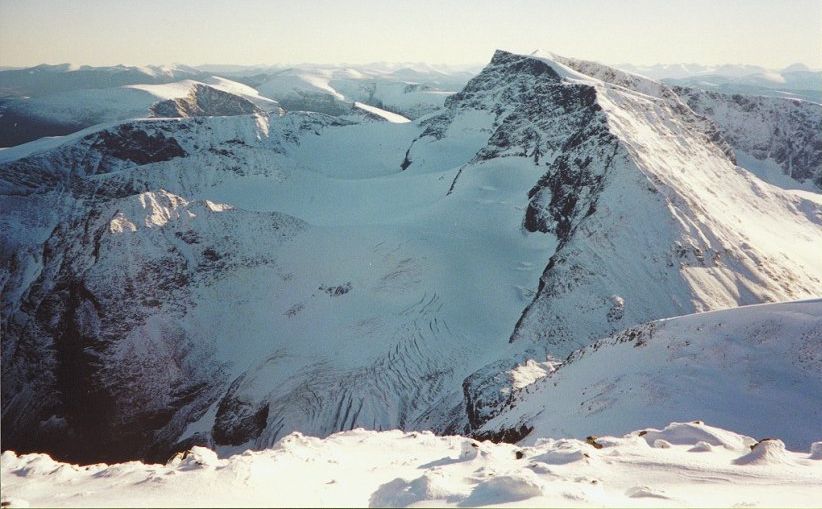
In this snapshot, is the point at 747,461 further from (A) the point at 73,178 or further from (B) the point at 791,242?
(A) the point at 73,178

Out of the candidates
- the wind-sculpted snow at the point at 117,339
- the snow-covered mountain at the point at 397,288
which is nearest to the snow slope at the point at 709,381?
the snow-covered mountain at the point at 397,288

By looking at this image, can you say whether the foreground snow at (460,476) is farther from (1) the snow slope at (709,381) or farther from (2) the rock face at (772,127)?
(2) the rock face at (772,127)

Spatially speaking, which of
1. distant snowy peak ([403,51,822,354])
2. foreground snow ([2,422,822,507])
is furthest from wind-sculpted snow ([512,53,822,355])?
foreground snow ([2,422,822,507])

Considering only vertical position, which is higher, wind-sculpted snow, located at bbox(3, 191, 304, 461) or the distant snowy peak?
the distant snowy peak

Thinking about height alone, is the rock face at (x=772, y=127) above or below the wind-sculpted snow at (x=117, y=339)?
above

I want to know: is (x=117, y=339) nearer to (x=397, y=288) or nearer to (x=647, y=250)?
(x=397, y=288)

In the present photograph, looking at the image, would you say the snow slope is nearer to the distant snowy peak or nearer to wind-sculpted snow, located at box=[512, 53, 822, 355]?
wind-sculpted snow, located at box=[512, 53, 822, 355]

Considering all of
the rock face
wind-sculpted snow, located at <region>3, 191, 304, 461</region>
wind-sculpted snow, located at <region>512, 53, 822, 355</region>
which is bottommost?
wind-sculpted snow, located at <region>3, 191, 304, 461</region>

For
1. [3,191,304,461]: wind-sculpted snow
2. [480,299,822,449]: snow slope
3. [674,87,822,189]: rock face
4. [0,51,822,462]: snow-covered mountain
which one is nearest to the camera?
[480,299,822,449]: snow slope
